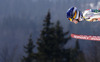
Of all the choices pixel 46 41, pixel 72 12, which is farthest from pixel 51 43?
pixel 72 12

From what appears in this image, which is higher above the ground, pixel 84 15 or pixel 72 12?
pixel 72 12

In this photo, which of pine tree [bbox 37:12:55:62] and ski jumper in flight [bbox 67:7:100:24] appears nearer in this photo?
ski jumper in flight [bbox 67:7:100:24]

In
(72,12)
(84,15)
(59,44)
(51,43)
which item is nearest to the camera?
(84,15)

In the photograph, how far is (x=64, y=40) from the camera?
132 feet

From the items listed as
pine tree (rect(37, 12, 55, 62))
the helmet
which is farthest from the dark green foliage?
the helmet

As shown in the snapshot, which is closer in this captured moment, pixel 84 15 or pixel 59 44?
pixel 84 15

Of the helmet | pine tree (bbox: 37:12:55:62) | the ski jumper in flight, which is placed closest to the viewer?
the ski jumper in flight

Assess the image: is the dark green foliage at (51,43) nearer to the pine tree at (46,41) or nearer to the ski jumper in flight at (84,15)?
the pine tree at (46,41)

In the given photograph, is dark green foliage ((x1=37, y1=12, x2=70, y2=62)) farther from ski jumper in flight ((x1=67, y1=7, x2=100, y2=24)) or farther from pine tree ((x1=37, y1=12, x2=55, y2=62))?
ski jumper in flight ((x1=67, y1=7, x2=100, y2=24))

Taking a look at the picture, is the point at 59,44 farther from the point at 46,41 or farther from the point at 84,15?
the point at 84,15

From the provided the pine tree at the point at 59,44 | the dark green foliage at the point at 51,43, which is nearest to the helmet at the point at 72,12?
the dark green foliage at the point at 51,43

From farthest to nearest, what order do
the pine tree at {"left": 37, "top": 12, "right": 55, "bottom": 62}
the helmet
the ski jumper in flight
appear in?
the pine tree at {"left": 37, "top": 12, "right": 55, "bottom": 62} < the helmet < the ski jumper in flight

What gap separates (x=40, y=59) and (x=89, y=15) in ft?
70.0

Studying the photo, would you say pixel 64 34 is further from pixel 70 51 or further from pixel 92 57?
pixel 92 57
